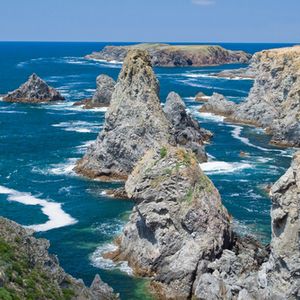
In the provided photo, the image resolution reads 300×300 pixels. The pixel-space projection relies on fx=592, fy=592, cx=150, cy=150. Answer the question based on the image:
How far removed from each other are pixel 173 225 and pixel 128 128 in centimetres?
3354

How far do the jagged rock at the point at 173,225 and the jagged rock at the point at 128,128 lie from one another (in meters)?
26.4

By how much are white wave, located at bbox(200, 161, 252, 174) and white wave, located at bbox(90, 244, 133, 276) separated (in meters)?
30.5

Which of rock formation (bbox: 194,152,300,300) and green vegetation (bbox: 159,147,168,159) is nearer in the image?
rock formation (bbox: 194,152,300,300)

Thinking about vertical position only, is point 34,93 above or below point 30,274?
below

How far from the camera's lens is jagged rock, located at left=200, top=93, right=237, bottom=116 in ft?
443

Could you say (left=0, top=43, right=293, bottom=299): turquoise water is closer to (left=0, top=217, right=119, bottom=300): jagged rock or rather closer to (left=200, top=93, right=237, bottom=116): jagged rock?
(left=200, top=93, right=237, bottom=116): jagged rock

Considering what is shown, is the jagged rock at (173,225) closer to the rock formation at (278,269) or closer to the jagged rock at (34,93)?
the rock formation at (278,269)

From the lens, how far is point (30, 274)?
3131 centimetres

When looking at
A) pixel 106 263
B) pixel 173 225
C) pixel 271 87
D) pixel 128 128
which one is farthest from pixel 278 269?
pixel 271 87

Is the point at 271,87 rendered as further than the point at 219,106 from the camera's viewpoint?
No

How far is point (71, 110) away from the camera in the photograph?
141875mm

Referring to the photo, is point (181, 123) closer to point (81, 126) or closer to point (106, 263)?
point (81, 126)

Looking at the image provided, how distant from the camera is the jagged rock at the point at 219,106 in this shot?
13505cm

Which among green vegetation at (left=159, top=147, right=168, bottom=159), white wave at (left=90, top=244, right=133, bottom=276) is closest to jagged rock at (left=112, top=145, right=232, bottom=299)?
green vegetation at (left=159, top=147, right=168, bottom=159)
